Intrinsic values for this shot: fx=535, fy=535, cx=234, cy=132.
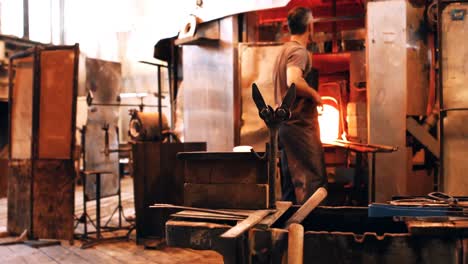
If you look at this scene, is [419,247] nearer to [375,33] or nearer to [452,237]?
[452,237]

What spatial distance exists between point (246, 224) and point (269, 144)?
65 centimetres

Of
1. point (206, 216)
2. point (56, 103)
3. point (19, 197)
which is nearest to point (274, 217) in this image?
point (206, 216)

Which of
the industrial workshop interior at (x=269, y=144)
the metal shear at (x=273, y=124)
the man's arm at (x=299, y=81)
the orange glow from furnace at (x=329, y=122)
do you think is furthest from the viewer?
the orange glow from furnace at (x=329, y=122)

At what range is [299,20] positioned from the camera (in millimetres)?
4922

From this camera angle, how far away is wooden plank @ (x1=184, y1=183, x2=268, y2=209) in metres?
2.95

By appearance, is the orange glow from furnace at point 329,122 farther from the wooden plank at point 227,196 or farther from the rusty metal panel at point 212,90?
the wooden plank at point 227,196

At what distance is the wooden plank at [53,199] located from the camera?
21.0 feet

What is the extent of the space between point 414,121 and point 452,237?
3.66 meters

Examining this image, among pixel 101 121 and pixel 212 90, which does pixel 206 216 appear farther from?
pixel 101 121

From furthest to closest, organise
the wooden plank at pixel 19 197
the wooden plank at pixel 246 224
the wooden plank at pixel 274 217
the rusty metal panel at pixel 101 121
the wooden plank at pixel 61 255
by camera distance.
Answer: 1. the rusty metal panel at pixel 101 121
2. the wooden plank at pixel 19 197
3. the wooden plank at pixel 61 255
4. the wooden plank at pixel 274 217
5. the wooden plank at pixel 246 224

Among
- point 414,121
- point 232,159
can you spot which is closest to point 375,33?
point 414,121

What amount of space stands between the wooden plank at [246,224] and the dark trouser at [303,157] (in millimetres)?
1910

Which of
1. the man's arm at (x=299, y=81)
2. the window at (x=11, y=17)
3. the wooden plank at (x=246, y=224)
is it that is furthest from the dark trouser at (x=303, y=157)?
the window at (x=11, y=17)

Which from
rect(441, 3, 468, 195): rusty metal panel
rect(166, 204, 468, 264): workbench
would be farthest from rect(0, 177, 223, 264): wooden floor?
rect(166, 204, 468, 264): workbench
